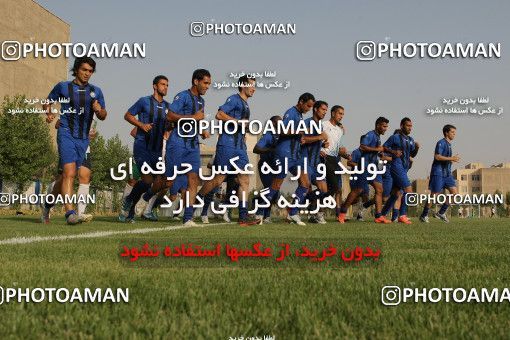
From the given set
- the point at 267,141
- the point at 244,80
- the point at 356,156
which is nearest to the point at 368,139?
the point at 267,141

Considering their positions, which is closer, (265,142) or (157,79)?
(157,79)

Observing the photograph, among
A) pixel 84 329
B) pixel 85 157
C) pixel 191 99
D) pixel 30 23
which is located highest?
pixel 30 23

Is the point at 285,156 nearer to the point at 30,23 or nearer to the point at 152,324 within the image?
the point at 152,324

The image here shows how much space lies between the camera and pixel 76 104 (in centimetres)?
941

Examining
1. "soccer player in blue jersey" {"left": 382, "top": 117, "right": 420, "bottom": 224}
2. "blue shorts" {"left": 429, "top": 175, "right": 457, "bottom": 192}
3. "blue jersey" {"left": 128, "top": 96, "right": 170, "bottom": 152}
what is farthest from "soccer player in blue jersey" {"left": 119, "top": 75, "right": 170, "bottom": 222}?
"blue shorts" {"left": 429, "top": 175, "right": 457, "bottom": 192}

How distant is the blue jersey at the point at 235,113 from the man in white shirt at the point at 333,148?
396 centimetres

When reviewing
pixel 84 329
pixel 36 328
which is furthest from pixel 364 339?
pixel 36 328

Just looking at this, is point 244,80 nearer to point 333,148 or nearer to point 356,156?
point 333,148

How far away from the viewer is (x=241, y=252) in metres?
4.48

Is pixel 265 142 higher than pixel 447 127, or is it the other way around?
pixel 447 127

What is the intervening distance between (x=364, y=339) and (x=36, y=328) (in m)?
1.10

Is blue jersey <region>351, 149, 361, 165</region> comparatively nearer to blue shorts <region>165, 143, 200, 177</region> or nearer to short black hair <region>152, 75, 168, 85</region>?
short black hair <region>152, 75, 168, 85</region>

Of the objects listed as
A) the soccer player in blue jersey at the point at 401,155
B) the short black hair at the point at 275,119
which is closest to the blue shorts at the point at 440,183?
the soccer player in blue jersey at the point at 401,155

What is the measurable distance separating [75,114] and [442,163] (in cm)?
1061
